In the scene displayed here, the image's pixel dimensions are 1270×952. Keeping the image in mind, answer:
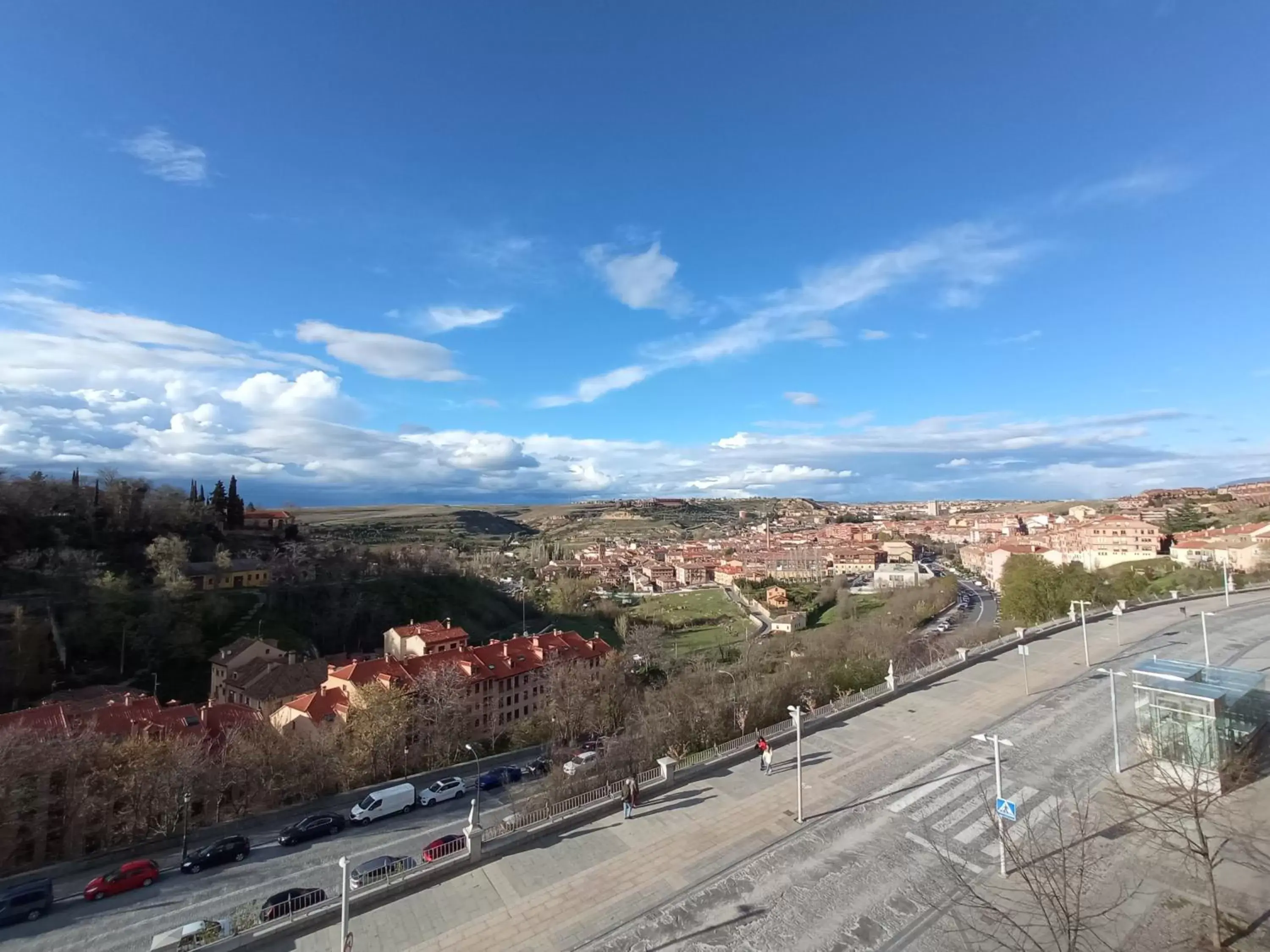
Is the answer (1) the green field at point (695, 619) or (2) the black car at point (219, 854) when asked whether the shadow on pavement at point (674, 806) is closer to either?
(2) the black car at point (219, 854)

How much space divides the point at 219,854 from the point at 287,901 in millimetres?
6905

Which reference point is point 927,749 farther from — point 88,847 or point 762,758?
point 88,847

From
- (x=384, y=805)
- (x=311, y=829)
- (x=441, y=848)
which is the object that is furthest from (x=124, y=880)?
(x=441, y=848)

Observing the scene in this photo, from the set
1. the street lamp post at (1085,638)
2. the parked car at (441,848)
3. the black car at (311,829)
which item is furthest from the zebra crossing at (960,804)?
the black car at (311,829)

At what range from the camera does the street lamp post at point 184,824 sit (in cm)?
1538

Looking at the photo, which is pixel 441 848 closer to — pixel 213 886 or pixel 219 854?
pixel 213 886

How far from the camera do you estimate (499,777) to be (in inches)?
835

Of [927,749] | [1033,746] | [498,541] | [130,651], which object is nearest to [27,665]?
[130,651]

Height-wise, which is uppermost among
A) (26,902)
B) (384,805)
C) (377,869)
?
(377,869)

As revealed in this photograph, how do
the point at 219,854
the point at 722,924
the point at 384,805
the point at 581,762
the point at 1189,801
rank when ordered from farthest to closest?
the point at 581,762
the point at 384,805
the point at 219,854
the point at 1189,801
the point at 722,924

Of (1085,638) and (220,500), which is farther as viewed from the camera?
(220,500)

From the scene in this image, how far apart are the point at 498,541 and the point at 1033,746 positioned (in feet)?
452

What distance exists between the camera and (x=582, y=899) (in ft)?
29.9

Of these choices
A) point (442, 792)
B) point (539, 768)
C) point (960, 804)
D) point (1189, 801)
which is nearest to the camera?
point (1189, 801)
